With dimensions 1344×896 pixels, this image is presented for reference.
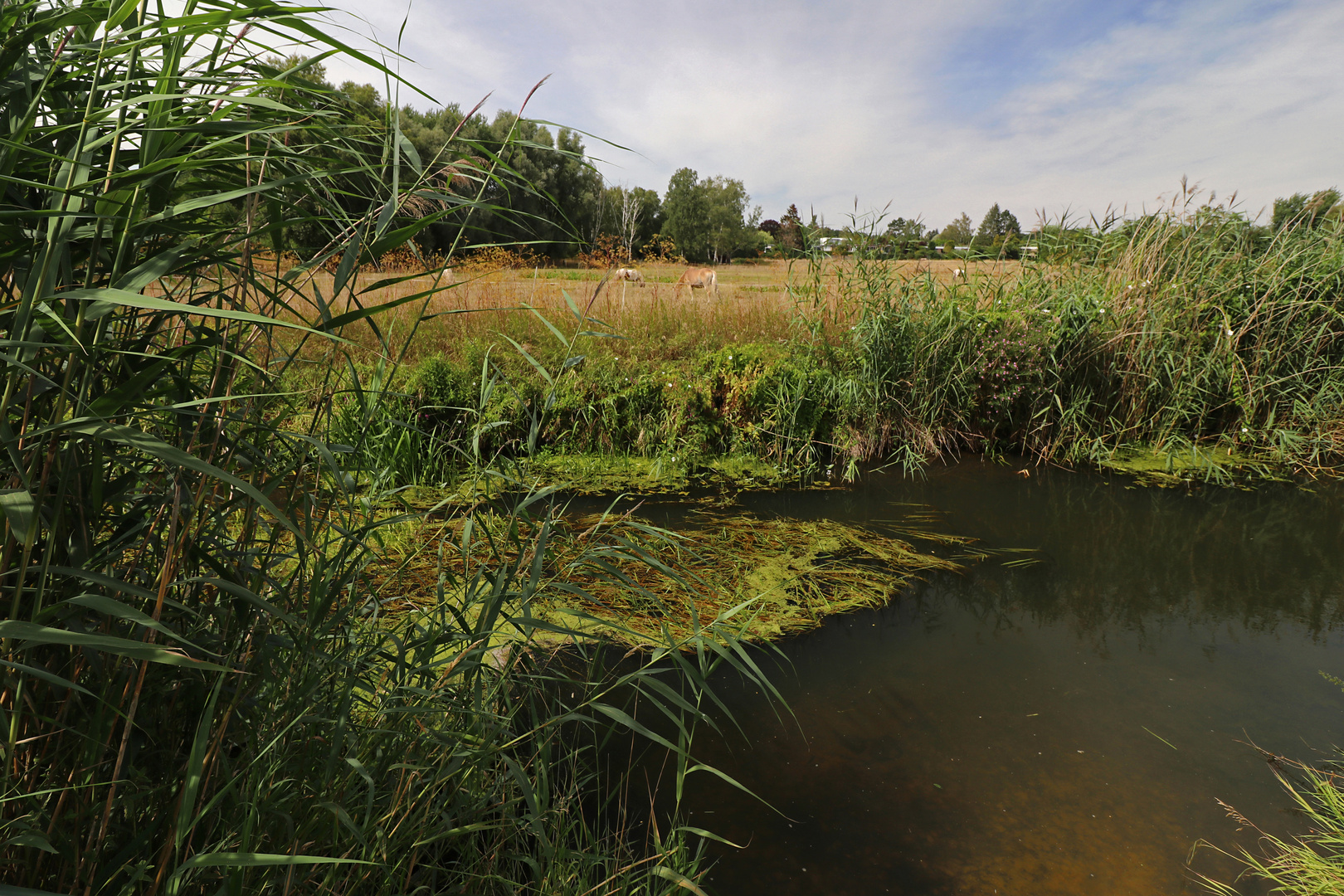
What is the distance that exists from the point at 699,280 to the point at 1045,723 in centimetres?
787

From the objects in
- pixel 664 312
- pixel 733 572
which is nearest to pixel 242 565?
pixel 733 572

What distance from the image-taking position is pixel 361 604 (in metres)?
1.45

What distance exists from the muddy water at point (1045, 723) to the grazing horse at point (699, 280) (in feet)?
15.1

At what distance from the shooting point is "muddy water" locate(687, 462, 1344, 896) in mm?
1809

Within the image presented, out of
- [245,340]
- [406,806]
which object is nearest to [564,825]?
[406,806]

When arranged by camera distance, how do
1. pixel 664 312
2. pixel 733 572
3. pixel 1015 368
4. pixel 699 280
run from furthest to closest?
pixel 699 280
pixel 664 312
pixel 1015 368
pixel 733 572

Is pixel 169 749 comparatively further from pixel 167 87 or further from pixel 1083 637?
pixel 1083 637

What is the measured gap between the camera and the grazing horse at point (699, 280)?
782 centimetres

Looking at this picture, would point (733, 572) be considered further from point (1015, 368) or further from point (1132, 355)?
point (1132, 355)

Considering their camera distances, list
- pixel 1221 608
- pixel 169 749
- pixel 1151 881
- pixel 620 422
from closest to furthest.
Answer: pixel 169 749 → pixel 1151 881 → pixel 1221 608 → pixel 620 422

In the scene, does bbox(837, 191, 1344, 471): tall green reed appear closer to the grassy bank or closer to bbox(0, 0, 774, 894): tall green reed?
the grassy bank

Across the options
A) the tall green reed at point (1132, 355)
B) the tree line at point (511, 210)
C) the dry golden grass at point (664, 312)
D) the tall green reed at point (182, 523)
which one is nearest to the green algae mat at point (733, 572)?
the tall green reed at point (182, 523)

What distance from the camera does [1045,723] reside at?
2383 millimetres

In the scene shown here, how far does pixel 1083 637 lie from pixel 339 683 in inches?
118
